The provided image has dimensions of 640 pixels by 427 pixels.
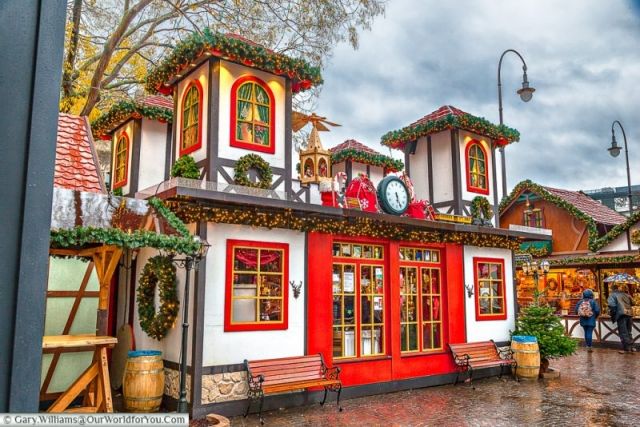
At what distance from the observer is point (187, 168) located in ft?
28.5

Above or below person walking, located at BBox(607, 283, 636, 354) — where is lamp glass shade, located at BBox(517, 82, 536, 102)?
above

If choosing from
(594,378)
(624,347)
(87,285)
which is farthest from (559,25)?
(624,347)

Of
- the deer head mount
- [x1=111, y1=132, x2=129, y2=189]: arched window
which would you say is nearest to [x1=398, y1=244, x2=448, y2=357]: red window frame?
the deer head mount

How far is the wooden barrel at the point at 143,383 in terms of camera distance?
7.43m

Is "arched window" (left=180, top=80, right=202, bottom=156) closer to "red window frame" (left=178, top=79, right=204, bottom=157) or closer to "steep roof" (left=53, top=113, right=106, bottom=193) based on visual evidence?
"red window frame" (left=178, top=79, right=204, bottom=157)

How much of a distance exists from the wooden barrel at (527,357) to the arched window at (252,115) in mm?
6694

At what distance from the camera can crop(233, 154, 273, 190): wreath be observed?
8695 mm

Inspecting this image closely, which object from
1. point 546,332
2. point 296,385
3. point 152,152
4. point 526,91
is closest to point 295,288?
point 296,385

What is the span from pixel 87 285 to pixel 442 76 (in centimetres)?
1599

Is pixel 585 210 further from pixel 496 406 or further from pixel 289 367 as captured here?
pixel 289 367

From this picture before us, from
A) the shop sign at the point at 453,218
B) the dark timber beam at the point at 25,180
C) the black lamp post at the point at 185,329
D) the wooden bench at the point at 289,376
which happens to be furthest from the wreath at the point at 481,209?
the dark timber beam at the point at 25,180

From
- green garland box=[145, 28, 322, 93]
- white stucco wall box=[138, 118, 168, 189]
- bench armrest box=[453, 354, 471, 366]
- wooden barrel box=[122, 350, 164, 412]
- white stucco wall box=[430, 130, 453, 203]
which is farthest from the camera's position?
white stucco wall box=[430, 130, 453, 203]

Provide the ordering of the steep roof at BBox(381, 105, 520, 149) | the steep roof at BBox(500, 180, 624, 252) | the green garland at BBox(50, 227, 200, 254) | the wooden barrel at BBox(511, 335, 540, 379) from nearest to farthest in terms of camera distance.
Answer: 1. the green garland at BBox(50, 227, 200, 254)
2. the wooden barrel at BBox(511, 335, 540, 379)
3. the steep roof at BBox(381, 105, 520, 149)
4. the steep roof at BBox(500, 180, 624, 252)

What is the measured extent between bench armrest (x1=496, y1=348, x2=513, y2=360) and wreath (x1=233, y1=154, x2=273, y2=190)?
6632 millimetres
